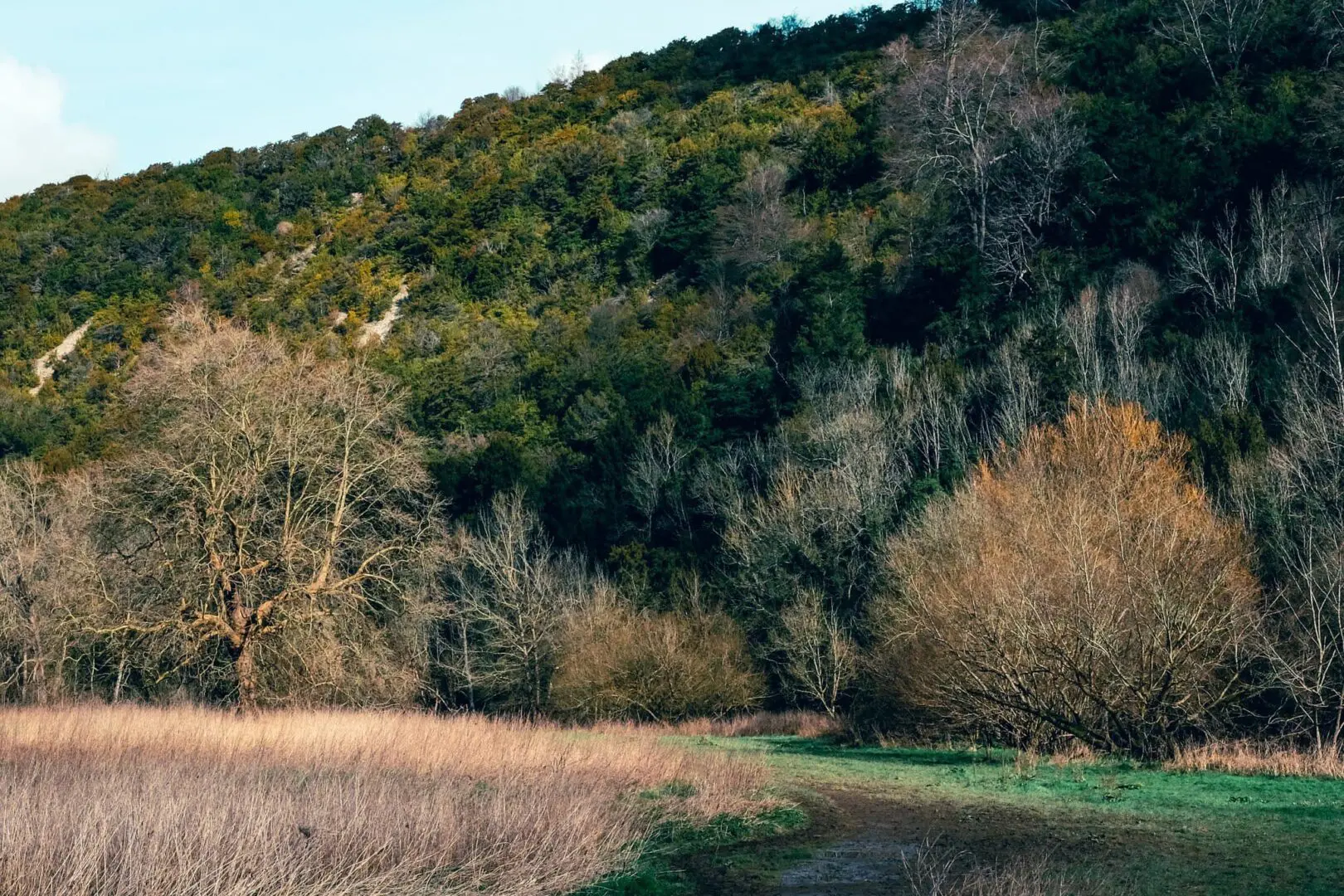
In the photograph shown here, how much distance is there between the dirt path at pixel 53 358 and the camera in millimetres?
70250

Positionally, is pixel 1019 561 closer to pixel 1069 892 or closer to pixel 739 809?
pixel 739 809

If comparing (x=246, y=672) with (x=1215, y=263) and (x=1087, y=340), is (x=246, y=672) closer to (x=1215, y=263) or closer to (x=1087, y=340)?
(x=1087, y=340)

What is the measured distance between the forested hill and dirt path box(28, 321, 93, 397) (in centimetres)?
72

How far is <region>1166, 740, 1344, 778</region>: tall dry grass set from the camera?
17.4 m

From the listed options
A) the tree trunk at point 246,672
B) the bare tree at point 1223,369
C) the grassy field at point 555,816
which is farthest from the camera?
the bare tree at point 1223,369

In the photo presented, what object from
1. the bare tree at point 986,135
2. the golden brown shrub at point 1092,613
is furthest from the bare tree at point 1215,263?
the golden brown shrub at point 1092,613

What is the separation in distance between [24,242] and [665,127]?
46.8 m

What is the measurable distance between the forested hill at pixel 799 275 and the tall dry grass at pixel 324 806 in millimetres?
15990

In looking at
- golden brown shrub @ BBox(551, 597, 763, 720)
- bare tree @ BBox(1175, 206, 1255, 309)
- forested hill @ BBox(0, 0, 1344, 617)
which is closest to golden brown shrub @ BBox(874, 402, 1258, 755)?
forested hill @ BBox(0, 0, 1344, 617)

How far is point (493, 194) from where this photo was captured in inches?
3246

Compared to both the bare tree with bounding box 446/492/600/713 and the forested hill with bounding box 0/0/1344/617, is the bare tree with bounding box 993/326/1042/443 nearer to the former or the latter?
the forested hill with bounding box 0/0/1344/617

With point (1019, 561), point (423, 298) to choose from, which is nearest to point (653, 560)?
point (1019, 561)

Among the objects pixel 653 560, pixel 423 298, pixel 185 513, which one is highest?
pixel 423 298

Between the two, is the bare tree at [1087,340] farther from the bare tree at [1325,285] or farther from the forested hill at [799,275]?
the bare tree at [1325,285]
